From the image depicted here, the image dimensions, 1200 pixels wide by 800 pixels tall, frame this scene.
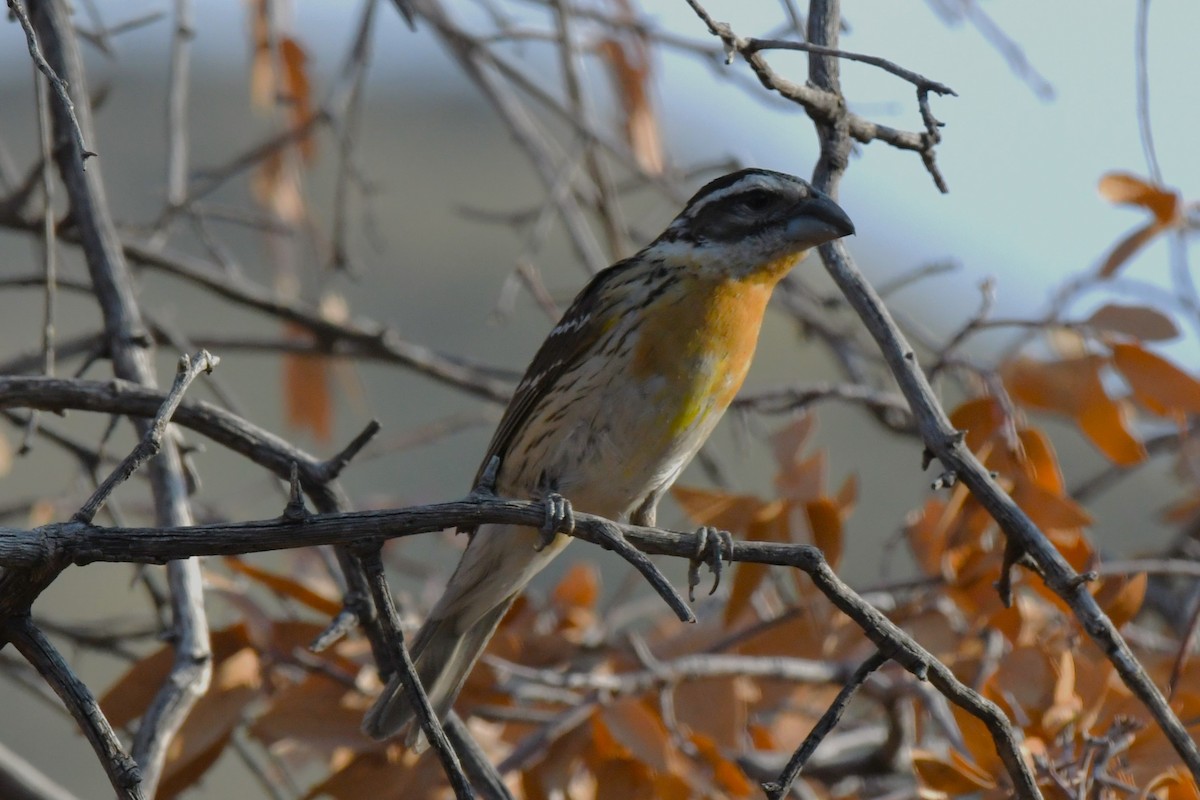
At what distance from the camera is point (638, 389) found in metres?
3.87

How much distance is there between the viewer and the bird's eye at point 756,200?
13.0 feet

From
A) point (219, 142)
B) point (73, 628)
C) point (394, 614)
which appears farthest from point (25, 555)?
point (219, 142)

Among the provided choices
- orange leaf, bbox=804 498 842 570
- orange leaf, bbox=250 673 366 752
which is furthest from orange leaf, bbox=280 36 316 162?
orange leaf, bbox=804 498 842 570

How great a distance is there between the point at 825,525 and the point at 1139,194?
121cm

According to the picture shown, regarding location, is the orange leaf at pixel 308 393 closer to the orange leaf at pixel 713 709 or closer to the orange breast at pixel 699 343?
the orange breast at pixel 699 343

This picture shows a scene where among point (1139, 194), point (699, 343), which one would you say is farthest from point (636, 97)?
point (1139, 194)

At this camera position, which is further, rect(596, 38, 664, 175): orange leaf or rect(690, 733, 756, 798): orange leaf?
rect(596, 38, 664, 175): orange leaf

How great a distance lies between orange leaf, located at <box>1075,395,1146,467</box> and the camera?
11.3ft

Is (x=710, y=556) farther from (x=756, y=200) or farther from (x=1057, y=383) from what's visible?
(x=756, y=200)

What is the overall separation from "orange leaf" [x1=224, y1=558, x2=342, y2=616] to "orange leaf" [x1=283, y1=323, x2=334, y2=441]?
5.36ft

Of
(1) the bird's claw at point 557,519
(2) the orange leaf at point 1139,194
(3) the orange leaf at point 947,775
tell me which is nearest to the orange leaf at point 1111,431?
(2) the orange leaf at point 1139,194

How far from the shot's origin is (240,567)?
3.30 metres

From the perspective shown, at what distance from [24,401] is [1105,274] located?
2793 mm

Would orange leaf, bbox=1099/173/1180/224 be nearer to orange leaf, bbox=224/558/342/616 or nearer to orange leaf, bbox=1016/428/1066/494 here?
orange leaf, bbox=1016/428/1066/494
